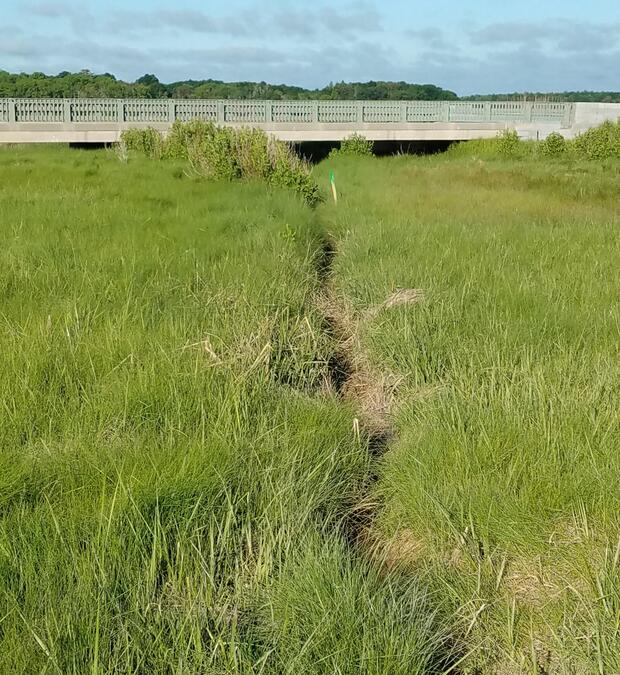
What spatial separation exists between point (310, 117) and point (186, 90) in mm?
22420

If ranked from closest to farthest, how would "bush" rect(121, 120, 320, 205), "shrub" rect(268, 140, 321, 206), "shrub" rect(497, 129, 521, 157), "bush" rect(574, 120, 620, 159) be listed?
"shrub" rect(268, 140, 321, 206)
"bush" rect(121, 120, 320, 205)
"bush" rect(574, 120, 620, 159)
"shrub" rect(497, 129, 521, 157)

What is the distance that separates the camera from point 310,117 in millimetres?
21875

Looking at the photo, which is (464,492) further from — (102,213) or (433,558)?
(102,213)

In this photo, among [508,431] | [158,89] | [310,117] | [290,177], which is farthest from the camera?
[158,89]

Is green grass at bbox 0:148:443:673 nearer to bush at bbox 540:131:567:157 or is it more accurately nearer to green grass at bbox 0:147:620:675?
green grass at bbox 0:147:620:675

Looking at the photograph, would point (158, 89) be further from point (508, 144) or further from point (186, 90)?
point (508, 144)

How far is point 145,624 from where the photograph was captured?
79.2 inches

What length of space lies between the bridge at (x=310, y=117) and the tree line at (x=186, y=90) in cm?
232

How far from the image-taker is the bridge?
19.0 metres

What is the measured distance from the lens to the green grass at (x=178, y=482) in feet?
6.37

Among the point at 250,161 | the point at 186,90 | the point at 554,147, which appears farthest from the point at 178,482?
the point at 186,90

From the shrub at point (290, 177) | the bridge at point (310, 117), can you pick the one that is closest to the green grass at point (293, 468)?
the shrub at point (290, 177)

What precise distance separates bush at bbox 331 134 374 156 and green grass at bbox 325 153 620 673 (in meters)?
14.4

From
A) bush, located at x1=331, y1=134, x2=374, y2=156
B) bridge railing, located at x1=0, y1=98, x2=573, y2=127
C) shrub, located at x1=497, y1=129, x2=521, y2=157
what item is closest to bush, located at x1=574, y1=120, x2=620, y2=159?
shrub, located at x1=497, y1=129, x2=521, y2=157
